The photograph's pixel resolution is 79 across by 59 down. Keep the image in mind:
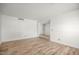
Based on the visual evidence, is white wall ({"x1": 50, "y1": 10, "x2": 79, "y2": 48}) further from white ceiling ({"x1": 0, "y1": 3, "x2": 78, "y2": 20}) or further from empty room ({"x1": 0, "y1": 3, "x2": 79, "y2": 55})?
white ceiling ({"x1": 0, "y1": 3, "x2": 78, "y2": 20})

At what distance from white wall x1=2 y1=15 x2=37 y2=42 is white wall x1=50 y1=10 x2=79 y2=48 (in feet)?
1.48

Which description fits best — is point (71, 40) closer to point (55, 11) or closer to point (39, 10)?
point (55, 11)

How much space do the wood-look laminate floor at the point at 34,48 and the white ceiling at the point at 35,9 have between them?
56cm

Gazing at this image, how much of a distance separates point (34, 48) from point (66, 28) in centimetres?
83

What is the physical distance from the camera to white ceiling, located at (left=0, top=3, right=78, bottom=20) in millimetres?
1878

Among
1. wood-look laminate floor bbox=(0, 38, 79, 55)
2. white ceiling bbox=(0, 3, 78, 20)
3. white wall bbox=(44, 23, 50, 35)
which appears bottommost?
wood-look laminate floor bbox=(0, 38, 79, 55)

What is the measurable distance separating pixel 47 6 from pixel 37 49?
97 centimetres

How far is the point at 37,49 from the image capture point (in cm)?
194

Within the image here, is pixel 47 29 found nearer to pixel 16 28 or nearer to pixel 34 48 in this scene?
pixel 34 48

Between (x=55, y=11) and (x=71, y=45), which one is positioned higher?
(x=55, y=11)

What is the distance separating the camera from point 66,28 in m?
1.92

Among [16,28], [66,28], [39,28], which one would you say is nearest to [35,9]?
[39,28]

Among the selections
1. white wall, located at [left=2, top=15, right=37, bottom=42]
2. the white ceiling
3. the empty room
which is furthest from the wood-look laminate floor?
the white ceiling

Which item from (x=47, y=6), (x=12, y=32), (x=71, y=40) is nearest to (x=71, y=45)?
(x=71, y=40)
